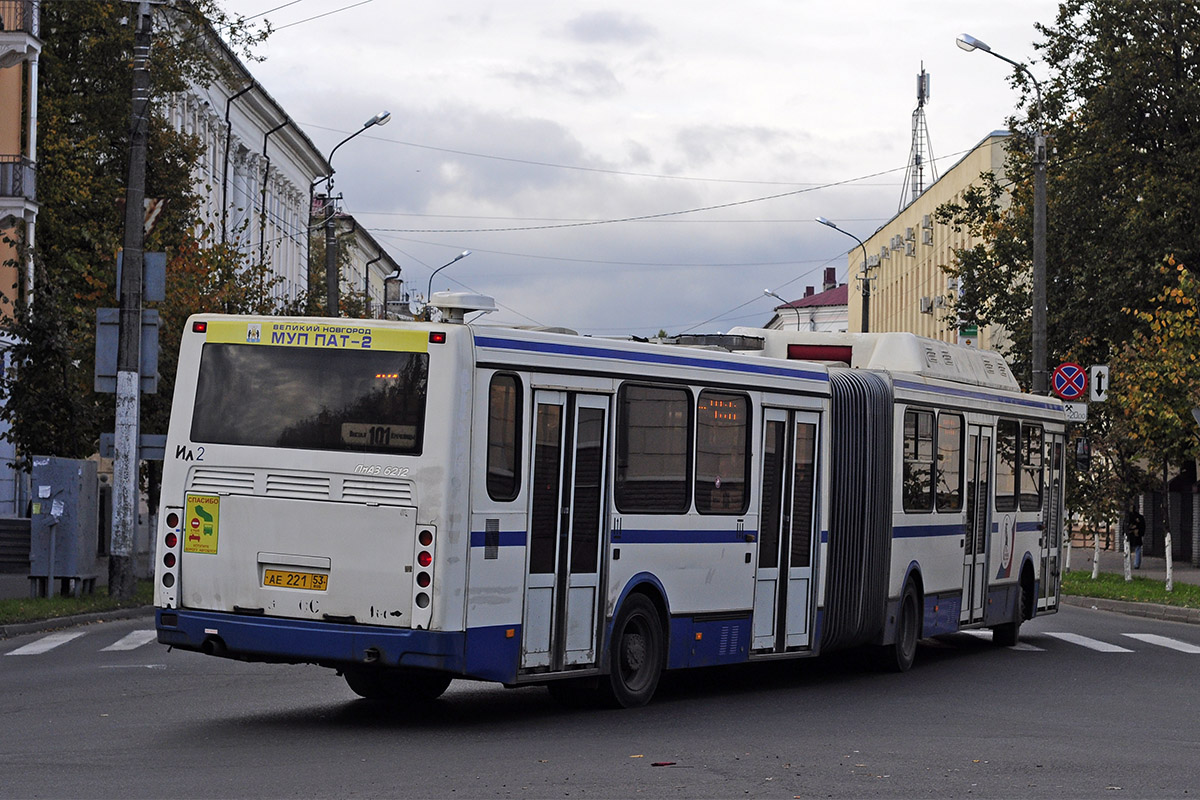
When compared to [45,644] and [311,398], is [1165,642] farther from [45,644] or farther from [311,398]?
[311,398]

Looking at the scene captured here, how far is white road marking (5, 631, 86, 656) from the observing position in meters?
18.5

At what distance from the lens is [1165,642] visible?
22.4m

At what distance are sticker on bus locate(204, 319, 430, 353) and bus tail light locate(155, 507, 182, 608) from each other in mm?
1230

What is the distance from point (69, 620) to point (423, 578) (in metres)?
12.1

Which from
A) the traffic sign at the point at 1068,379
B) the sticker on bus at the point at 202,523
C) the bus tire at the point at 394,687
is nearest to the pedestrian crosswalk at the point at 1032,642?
the bus tire at the point at 394,687

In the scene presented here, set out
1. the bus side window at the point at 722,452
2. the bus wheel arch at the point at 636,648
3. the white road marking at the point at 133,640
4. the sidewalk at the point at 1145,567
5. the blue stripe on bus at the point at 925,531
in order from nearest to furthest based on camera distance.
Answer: the bus wheel arch at the point at 636,648 → the bus side window at the point at 722,452 → the blue stripe on bus at the point at 925,531 → the white road marking at the point at 133,640 → the sidewalk at the point at 1145,567

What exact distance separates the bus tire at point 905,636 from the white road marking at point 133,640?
7.38 m

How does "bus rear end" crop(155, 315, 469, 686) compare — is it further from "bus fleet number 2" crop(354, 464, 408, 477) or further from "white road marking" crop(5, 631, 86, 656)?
"white road marking" crop(5, 631, 86, 656)

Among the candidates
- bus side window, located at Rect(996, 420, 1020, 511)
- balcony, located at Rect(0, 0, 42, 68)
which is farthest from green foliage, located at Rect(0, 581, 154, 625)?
balcony, located at Rect(0, 0, 42, 68)

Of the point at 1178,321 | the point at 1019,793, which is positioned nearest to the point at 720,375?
the point at 1019,793

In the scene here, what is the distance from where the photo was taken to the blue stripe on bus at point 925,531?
17.6m

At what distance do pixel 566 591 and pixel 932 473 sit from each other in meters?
6.86

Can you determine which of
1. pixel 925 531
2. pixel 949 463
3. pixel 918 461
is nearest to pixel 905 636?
pixel 925 531

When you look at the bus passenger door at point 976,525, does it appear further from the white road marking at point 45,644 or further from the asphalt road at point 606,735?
the white road marking at point 45,644
